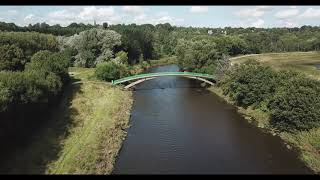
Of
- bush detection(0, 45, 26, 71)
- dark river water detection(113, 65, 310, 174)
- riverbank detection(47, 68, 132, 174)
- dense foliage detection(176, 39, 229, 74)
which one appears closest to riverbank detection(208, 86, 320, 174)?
dark river water detection(113, 65, 310, 174)

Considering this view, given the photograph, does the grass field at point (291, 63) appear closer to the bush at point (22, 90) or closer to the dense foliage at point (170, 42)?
the dense foliage at point (170, 42)

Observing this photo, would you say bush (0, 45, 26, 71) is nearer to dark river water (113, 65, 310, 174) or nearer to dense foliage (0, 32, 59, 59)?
dense foliage (0, 32, 59, 59)

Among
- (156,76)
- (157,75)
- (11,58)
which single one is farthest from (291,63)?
(11,58)

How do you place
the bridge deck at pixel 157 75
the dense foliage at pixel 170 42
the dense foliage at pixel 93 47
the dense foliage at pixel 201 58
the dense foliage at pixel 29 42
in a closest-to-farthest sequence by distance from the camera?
the bridge deck at pixel 157 75 < the dense foliage at pixel 29 42 < the dense foliage at pixel 201 58 < the dense foliage at pixel 93 47 < the dense foliage at pixel 170 42

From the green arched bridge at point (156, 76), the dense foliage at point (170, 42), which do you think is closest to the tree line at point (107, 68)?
the dense foliage at point (170, 42)

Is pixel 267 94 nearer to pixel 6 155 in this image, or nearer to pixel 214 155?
pixel 214 155
